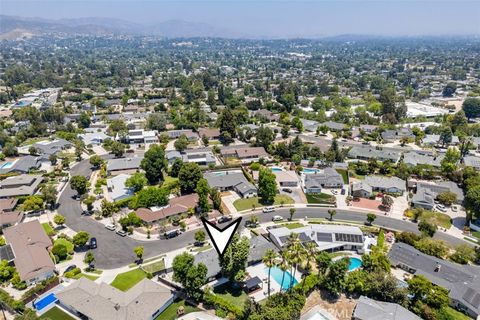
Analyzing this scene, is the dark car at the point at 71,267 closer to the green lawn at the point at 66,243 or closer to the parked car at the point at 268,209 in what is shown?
the green lawn at the point at 66,243

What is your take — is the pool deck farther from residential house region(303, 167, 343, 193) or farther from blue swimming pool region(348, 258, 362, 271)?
residential house region(303, 167, 343, 193)

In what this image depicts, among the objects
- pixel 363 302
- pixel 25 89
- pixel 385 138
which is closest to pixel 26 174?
pixel 363 302

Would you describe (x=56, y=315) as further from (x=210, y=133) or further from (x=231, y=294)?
(x=210, y=133)

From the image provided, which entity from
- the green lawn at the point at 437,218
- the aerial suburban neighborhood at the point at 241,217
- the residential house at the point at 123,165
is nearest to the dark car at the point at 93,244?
the aerial suburban neighborhood at the point at 241,217

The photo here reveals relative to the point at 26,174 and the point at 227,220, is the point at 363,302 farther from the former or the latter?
the point at 26,174

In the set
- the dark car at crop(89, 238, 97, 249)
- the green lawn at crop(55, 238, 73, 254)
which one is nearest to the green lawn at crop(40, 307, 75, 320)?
the green lawn at crop(55, 238, 73, 254)

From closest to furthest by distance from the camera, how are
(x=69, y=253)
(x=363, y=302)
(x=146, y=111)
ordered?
1. (x=363, y=302)
2. (x=69, y=253)
3. (x=146, y=111)
